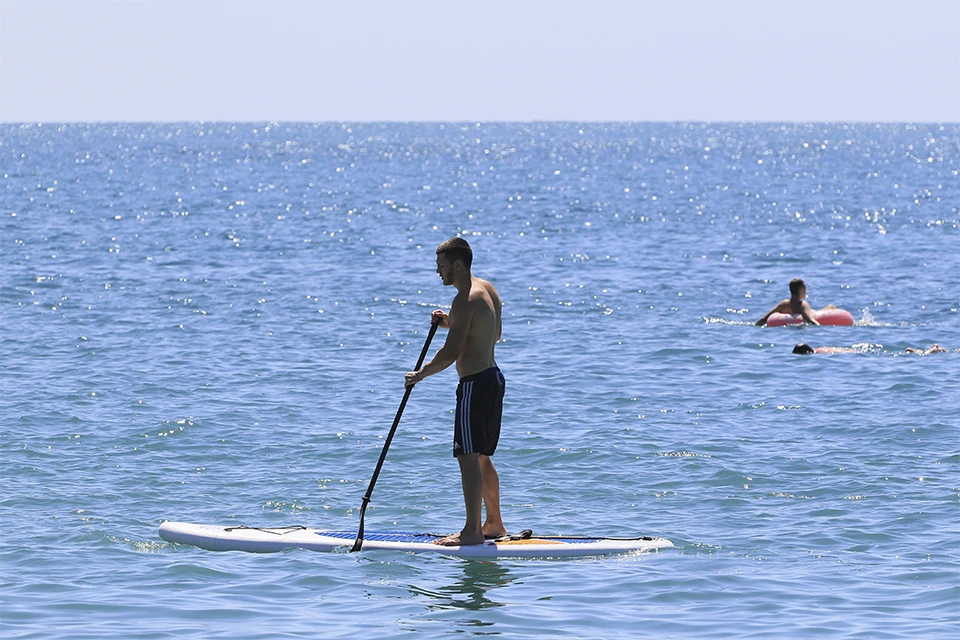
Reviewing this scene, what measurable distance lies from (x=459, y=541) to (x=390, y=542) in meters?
0.52

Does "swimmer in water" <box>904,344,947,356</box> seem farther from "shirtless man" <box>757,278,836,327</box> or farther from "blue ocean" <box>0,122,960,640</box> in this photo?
"shirtless man" <box>757,278,836,327</box>

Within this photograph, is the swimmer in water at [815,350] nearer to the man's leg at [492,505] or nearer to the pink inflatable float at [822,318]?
the pink inflatable float at [822,318]

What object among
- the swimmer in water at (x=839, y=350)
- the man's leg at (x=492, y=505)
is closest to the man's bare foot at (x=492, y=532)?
the man's leg at (x=492, y=505)

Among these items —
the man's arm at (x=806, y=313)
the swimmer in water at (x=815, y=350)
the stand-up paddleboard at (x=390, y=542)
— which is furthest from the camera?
the man's arm at (x=806, y=313)

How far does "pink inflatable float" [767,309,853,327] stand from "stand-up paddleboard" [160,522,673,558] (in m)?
12.0

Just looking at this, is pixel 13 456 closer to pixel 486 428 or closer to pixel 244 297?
pixel 486 428

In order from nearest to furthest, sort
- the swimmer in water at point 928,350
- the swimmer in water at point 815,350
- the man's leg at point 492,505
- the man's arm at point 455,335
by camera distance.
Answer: the man's arm at point 455,335 → the man's leg at point 492,505 → the swimmer in water at point 928,350 → the swimmer in water at point 815,350

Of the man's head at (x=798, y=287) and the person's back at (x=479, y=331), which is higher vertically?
the man's head at (x=798, y=287)

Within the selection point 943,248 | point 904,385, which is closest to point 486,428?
point 904,385

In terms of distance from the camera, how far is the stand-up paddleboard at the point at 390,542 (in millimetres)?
9500

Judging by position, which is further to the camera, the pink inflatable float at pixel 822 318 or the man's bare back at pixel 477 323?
the pink inflatable float at pixel 822 318

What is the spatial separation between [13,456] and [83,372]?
4511 mm

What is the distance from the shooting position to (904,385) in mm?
16375

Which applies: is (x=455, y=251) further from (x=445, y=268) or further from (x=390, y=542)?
(x=390, y=542)
